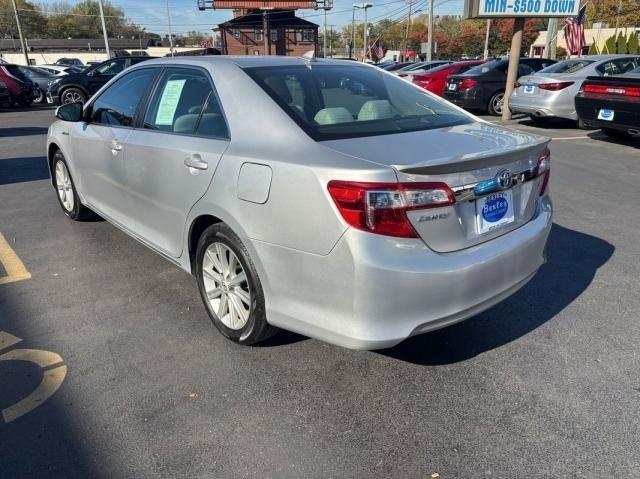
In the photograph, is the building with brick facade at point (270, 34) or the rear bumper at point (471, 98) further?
the building with brick facade at point (270, 34)

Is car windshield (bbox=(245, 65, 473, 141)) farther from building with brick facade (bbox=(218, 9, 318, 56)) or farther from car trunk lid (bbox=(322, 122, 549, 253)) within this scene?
building with brick facade (bbox=(218, 9, 318, 56))

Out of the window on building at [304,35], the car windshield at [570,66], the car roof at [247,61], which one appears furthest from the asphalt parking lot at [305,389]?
the window on building at [304,35]

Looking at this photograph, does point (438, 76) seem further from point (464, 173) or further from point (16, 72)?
point (464, 173)

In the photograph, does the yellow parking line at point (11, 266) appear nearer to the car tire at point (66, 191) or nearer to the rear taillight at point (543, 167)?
the car tire at point (66, 191)

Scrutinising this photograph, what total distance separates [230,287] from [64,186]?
330 centimetres

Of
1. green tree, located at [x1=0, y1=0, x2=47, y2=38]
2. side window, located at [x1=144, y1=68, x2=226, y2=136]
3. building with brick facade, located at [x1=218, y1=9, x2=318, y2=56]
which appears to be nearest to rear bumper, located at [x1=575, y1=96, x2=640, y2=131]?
side window, located at [x1=144, y1=68, x2=226, y2=136]

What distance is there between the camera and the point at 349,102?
10.3 feet

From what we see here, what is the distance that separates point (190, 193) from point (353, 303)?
4.30ft

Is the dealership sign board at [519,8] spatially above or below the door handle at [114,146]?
above

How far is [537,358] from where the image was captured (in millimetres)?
2957

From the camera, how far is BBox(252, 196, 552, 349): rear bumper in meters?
2.26

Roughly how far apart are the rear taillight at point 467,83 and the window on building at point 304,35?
44.1 m

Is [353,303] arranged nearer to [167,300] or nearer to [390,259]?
[390,259]

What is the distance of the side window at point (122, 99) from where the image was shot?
387 centimetres
